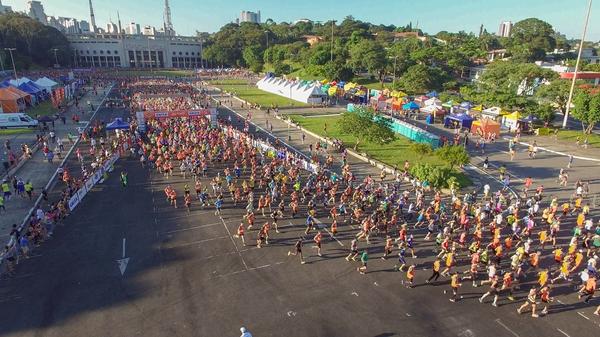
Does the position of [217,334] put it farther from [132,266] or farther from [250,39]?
[250,39]

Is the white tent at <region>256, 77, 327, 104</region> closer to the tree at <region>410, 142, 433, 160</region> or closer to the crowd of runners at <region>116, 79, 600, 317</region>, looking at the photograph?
the tree at <region>410, 142, 433, 160</region>

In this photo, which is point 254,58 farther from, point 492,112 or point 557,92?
point 557,92

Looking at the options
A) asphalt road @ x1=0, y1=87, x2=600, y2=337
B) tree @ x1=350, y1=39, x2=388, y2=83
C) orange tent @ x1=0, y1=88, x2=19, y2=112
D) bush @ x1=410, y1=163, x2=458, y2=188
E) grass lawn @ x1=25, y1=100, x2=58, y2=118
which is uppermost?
tree @ x1=350, y1=39, x2=388, y2=83

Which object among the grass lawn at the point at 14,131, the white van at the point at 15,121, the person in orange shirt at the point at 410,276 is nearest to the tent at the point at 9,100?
the white van at the point at 15,121

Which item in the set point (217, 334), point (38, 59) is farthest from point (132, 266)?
point (38, 59)

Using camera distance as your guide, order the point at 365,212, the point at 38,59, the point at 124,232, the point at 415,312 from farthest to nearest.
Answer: the point at 38,59, the point at 365,212, the point at 124,232, the point at 415,312

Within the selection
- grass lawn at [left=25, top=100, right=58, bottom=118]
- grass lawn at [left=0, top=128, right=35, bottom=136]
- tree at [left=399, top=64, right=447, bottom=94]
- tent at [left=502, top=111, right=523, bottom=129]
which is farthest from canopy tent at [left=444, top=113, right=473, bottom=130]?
grass lawn at [left=25, top=100, right=58, bottom=118]
